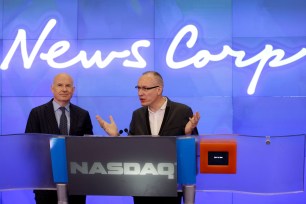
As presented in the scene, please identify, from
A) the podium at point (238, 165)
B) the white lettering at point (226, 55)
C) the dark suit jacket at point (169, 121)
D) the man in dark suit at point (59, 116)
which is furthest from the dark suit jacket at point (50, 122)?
the white lettering at point (226, 55)

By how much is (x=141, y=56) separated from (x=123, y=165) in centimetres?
295

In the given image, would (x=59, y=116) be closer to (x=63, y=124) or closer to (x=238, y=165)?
(x=63, y=124)

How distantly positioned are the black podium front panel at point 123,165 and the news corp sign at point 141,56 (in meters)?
2.88

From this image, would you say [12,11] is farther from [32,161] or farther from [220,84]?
[32,161]

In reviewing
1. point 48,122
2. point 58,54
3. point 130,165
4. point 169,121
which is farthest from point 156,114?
point 58,54

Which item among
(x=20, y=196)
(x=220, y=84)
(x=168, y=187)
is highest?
(x=220, y=84)

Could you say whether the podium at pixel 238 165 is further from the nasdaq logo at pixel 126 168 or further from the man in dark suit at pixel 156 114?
the man in dark suit at pixel 156 114

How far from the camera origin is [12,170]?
2457mm

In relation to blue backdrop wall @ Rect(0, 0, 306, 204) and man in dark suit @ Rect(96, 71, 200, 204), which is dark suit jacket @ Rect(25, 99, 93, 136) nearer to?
man in dark suit @ Rect(96, 71, 200, 204)

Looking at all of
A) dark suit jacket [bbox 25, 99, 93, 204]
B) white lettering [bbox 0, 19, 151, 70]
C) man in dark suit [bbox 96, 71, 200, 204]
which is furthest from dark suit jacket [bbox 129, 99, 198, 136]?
white lettering [bbox 0, 19, 151, 70]

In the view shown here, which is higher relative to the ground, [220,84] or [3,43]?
[3,43]

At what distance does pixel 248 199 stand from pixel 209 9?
2.28 meters

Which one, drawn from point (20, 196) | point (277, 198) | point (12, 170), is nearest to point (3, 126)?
point (20, 196)

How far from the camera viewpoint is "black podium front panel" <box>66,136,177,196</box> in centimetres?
227
